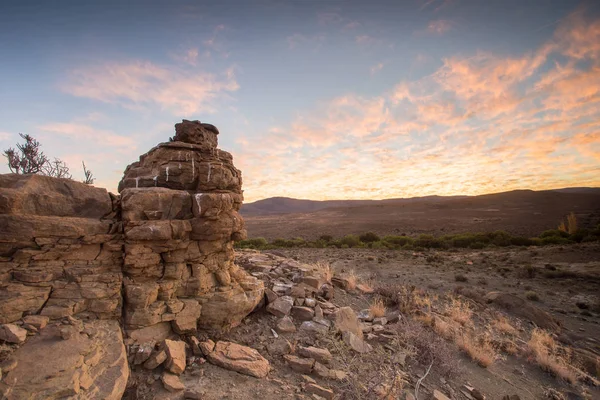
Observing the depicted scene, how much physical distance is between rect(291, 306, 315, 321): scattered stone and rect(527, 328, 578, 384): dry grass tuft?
594 cm

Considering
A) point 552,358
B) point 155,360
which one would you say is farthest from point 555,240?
point 155,360

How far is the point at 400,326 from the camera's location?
7414mm

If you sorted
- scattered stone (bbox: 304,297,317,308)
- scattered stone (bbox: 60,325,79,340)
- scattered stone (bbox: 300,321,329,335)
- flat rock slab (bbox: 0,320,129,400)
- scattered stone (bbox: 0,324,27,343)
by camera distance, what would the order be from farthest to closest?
scattered stone (bbox: 304,297,317,308), scattered stone (bbox: 300,321,329,335), scattered stone (bbox: 60,325,79,340), scattered stone (bbox: 0,324,27,343), flat rock slab (bbox: 0,320,129,400)

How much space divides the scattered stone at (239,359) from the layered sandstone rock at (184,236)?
0.66 m

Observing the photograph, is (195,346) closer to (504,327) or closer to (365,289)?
(365,289)

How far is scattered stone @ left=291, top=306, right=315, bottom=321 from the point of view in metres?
6.89

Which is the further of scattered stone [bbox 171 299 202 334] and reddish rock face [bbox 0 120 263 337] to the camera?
scattered stone [bbox 171 299 202 334]

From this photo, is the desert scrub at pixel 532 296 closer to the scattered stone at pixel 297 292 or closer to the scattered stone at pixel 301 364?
the scattered stone at pixel 297 292

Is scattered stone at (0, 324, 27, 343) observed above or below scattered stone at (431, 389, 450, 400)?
above

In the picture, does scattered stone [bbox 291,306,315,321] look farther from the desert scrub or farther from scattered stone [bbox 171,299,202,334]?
the desert scrub

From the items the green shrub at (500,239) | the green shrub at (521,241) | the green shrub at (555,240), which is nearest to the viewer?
the green shrub at (555,240)

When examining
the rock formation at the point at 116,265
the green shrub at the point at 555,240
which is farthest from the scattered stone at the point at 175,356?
the green shrub at the point at 555,240

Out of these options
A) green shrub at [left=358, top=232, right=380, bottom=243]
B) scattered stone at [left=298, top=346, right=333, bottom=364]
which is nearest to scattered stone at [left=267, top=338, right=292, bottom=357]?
scattered stone at [left=298, top=346, right=333, bottom=364]

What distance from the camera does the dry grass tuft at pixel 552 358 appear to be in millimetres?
6613
